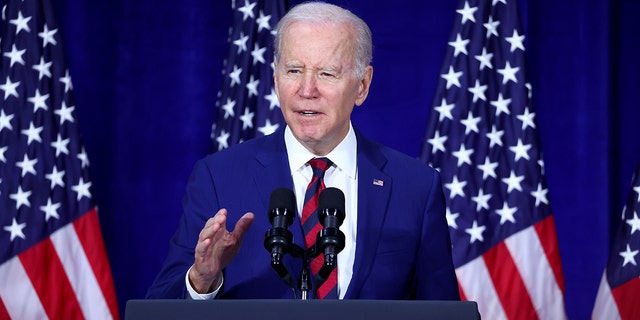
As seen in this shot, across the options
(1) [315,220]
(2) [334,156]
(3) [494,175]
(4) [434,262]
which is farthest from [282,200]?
(3) [494,175]

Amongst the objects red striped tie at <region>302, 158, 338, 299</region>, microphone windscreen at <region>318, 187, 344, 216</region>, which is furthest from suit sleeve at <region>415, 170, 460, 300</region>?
microphone windscreen at <region>318, 187, 344, 216</region>

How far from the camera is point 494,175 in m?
4.32

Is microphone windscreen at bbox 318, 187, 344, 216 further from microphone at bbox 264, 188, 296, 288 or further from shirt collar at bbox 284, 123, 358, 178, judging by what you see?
shirt collar at bbox 284, 123, 358, 178

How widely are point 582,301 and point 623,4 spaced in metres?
1.59

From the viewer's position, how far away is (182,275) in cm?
212

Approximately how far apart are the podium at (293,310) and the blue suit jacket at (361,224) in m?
0.52

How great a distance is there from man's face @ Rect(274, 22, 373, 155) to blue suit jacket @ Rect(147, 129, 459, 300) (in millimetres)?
147

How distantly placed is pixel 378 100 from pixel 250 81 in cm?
80

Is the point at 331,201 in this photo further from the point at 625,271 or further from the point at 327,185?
the point at 625,271

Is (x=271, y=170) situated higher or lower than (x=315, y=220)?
higher

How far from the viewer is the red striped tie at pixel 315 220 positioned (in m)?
2.26

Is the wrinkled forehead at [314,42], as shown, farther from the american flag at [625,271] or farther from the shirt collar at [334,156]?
the american flag at [625,271]

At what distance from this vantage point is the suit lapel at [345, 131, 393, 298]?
2.28m

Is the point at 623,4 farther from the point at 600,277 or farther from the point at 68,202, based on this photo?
the point at 68,202
